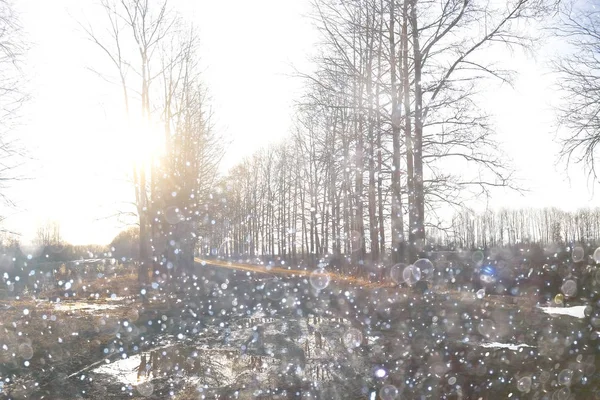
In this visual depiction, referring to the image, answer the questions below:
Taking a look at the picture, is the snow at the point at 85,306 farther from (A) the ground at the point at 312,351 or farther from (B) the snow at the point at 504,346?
(B) the snow at the point at 504,346

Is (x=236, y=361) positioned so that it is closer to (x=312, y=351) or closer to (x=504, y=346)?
(x=312, y=351)

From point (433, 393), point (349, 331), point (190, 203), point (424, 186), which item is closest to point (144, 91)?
point (190, 203)

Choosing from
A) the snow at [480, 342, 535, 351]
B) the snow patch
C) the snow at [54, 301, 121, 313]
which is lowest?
the snow at [54, 301, 121, 313]

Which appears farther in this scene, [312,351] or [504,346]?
[312,351]

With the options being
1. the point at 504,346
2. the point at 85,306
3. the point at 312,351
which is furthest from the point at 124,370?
the point at 85,306

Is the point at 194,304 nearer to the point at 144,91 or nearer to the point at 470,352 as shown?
the point at 470,352

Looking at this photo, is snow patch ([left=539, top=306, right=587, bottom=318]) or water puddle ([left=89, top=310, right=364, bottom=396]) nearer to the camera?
water puddle ([left=89, top=310, right=364, bottom=396])

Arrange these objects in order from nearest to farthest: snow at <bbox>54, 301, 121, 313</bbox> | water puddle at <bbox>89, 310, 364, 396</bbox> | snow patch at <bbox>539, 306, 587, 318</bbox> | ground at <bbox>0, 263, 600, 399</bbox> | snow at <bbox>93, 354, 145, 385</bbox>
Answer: ground at <bbox>0, 263, 600, 399</bbox>
water puddle at <bbox>89, 310, 364, 396</bbox>
snow at <bbox>93, 354, 145, 385</bbox>
snow patch at <bbox>539, 306, 587, 318</bbox>
snow at <bbox>54, 301, 121, 313</bbox>

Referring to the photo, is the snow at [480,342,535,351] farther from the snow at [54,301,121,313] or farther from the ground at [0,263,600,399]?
the snow at [54,301,121,313]

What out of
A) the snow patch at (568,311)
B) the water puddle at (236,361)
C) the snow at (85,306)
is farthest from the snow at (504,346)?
the snow at (85,306)

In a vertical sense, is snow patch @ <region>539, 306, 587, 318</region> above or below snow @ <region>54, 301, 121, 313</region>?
above

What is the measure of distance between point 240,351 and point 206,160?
2047 cm

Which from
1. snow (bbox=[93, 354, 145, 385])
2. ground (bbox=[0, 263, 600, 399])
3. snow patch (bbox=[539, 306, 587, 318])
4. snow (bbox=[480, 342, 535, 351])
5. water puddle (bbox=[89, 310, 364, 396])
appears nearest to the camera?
ground (bbox=[0, 263, 600, 399])

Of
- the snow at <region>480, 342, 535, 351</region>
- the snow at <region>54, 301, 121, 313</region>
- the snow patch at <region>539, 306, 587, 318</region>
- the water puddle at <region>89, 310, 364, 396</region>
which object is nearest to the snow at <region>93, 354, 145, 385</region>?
the water puddle at <region>89, 310, 364, 396</region>
